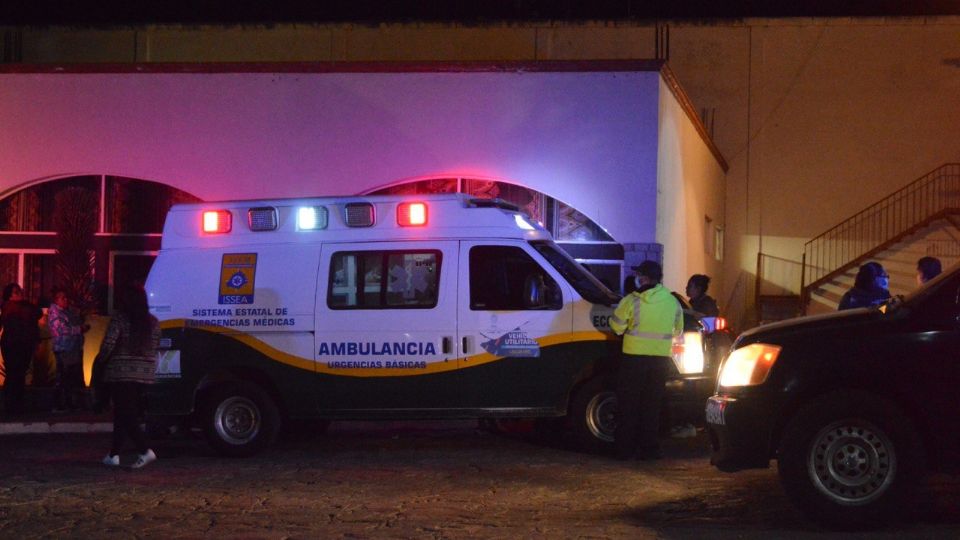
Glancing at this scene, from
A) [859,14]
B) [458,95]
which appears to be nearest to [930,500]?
[458,95]

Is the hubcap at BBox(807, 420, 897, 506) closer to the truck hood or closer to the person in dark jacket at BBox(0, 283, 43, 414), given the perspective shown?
the truck hood

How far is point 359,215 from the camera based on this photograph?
1125 centimetres

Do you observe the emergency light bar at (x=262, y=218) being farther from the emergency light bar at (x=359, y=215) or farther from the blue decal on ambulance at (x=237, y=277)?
the emergency light bar at (x=359, y=215)

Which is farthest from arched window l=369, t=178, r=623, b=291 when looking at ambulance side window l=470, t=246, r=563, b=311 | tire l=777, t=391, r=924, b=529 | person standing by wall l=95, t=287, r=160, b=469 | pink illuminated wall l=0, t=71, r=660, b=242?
tire l=777, t=391, r=924, b=529

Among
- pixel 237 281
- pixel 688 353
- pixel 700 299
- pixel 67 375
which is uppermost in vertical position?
pixel 237 281

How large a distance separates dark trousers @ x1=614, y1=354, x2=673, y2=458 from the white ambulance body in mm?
424

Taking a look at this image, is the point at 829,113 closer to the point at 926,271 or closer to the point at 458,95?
the point at 458,95

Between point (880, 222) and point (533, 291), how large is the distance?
58.3 feet

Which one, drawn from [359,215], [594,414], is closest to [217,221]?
[359,215]

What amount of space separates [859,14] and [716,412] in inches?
856

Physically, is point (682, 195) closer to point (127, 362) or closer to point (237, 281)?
point (237, 281)

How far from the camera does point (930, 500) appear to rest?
848 centimetres

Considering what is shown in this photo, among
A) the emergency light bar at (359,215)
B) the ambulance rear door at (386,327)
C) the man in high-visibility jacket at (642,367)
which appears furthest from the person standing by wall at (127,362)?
the man in high-visibility jacket at (642,367)

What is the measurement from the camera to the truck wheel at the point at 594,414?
10.9m
